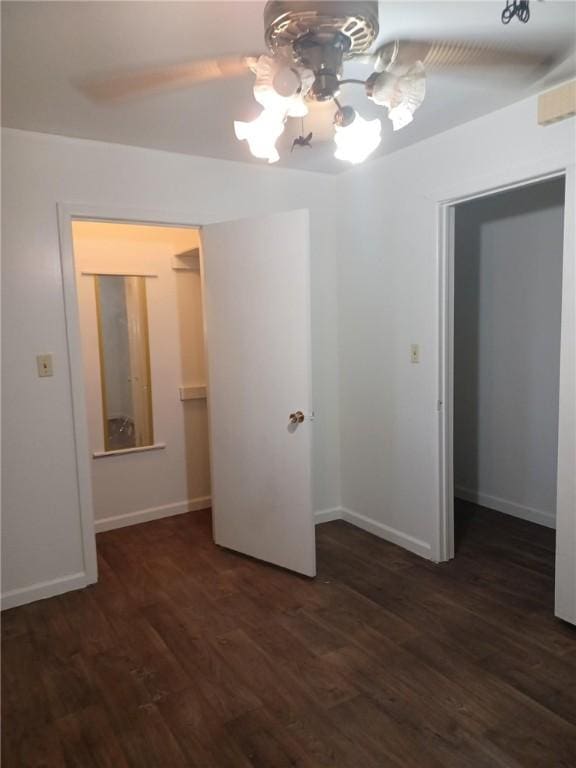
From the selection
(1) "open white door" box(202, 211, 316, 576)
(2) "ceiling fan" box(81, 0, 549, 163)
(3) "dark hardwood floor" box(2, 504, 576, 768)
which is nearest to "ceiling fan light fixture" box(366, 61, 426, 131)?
(2) "ceiling fan" box(81, 0, 549, 163)

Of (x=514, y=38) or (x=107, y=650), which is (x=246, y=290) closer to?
(x=514, y=38)

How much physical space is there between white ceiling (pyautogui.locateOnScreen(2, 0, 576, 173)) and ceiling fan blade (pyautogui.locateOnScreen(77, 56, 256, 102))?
0.05 m

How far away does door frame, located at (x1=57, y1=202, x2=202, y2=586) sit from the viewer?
8.59 feet

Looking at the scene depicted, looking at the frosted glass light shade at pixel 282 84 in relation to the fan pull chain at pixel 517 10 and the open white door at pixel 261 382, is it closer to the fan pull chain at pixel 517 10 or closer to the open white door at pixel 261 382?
the fan pull chain at pixel 517 10

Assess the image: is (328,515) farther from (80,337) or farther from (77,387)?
(80,337)

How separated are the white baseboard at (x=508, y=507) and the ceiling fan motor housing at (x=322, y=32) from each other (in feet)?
10.1

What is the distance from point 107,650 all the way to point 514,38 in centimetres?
290

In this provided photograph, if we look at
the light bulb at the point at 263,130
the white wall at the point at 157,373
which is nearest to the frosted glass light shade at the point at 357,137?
the light bulb at the point at 263,130

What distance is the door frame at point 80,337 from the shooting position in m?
2.62

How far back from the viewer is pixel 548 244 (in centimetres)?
333

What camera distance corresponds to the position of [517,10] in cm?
155

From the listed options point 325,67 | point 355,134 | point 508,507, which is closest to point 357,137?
point 355,134

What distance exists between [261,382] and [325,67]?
1677mm

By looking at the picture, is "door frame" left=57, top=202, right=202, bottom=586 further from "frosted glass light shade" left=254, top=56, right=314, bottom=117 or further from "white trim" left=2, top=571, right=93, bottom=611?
"frosted glass light shade" left=254, top=56, right=314, bottom=117
